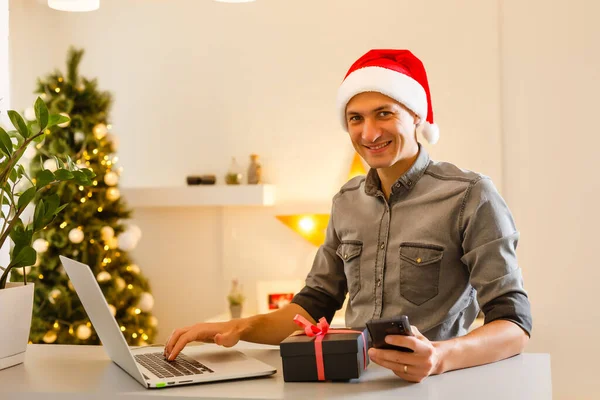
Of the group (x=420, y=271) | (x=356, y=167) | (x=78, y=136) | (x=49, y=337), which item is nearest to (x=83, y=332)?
(x=49, y=337)

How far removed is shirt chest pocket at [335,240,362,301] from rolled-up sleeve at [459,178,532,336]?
309 millimetres

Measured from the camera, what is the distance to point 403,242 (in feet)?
6.43

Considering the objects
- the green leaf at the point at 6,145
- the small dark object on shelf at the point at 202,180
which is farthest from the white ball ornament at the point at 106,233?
the green leaf at the point at 6,145

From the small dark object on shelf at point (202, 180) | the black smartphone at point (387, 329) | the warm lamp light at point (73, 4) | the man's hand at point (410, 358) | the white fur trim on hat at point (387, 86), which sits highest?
the warm lamp light at point (73, 4)

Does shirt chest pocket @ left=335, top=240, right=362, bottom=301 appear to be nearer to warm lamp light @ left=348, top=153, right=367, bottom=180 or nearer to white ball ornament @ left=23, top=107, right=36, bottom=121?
warm lamp light @ left=348, top=153, right=367, bottom=180

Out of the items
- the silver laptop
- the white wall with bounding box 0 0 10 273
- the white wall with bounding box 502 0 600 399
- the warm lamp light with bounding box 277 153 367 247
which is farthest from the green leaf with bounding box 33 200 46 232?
the white wall with bounding box 502 0 600 399

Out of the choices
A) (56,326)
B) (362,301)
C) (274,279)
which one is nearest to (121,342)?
(362,301)

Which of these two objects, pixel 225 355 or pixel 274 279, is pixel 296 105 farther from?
pixel 225 355

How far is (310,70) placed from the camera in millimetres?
4574

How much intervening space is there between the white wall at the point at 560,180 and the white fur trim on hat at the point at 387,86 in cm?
228

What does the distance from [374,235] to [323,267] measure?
0.72 ft

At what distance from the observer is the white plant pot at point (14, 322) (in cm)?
173

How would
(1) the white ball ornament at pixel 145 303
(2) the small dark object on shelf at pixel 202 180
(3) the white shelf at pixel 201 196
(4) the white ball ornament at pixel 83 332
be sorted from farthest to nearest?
1. (2) the small dark object on shelf at pixel 202 180
2. (3) the white shelf at pixel 201 196
3. (1) the white ball ornament at pixel 145 303
4. (4) the white ball ornament at pixel 83 332

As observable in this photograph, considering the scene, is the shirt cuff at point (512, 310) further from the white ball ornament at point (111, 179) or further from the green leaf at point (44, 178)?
the white ball ornament at point (111, 179)
